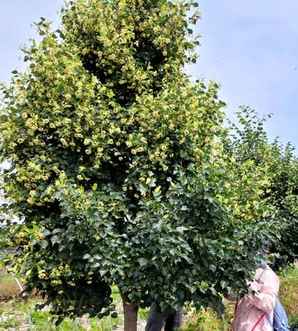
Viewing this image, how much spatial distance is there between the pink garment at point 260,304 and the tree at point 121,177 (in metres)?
0.42

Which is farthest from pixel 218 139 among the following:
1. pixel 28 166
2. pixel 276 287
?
pixel 28 166

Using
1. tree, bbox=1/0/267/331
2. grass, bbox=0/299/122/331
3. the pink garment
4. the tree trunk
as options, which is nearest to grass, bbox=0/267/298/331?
grass, bbox=0/299/122/331

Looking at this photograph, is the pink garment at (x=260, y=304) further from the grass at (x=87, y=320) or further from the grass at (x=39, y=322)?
the grass at (x=39, y=322)

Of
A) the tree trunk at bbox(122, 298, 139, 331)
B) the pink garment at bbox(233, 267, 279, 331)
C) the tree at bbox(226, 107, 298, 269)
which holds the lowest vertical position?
the tree trunk at bbox(122, 298, 139, 331)

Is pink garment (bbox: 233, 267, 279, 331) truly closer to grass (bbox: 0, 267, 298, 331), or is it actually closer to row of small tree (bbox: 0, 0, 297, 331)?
row of small tree (bbox: 0, 0, 297, 331)

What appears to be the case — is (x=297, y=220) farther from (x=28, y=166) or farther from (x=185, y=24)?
(x=28, y=166)

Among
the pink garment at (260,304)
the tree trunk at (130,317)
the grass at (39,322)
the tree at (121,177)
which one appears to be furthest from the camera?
the grass at (39,322)

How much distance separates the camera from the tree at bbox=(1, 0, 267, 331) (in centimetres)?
362

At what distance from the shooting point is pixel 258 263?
4016 mm

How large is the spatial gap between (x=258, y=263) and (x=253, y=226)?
0.30 meters

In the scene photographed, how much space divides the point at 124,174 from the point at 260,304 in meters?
1.54

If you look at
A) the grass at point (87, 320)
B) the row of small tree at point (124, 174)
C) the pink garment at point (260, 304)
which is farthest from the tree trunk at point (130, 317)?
the grass at point (87, 320)

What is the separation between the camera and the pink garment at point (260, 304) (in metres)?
4.32

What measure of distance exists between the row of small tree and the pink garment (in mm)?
388
